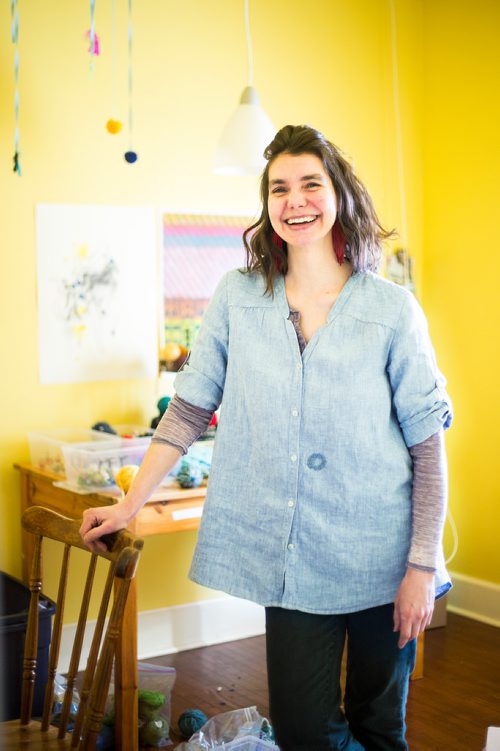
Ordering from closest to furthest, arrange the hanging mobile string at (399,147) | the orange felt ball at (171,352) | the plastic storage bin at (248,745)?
1. the plastic storage bin at (248,745)
2. the orange felt ball at (171,352)
3. the hanging mobile string at (399,147)

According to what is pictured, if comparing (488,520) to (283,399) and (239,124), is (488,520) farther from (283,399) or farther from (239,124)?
(283,399)

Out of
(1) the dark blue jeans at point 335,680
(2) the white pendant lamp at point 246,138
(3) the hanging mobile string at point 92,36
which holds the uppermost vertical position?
(3) the hanging mobile string at point 92,36

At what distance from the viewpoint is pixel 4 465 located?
3045mm

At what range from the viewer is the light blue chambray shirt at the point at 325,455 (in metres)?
1.65

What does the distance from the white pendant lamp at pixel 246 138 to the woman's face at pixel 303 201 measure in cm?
125

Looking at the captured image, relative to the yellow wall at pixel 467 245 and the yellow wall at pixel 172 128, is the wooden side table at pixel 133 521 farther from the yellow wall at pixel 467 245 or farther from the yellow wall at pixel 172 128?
the yellow wall at pixel 467 245

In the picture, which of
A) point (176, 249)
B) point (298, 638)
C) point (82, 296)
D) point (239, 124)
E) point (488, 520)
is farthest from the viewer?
point (488, 520)

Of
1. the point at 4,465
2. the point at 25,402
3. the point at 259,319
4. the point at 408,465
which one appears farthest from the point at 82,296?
the point at 408,465

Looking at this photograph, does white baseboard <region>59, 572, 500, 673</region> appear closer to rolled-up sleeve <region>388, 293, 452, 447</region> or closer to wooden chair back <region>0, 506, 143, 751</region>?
wooden chair back <region>0, 506, 143, 751</region>

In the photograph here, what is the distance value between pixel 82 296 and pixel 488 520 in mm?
1821

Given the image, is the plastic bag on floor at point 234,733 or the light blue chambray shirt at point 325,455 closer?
the light blue chambray shirt at point 325,455

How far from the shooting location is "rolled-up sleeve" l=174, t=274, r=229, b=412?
1773 mm

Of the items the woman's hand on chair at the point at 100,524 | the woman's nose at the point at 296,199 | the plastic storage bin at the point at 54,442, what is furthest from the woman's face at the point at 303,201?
the plastic storage bin at the point at 54,442

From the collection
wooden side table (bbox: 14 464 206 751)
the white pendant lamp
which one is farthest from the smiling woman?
the white pendant lamp
